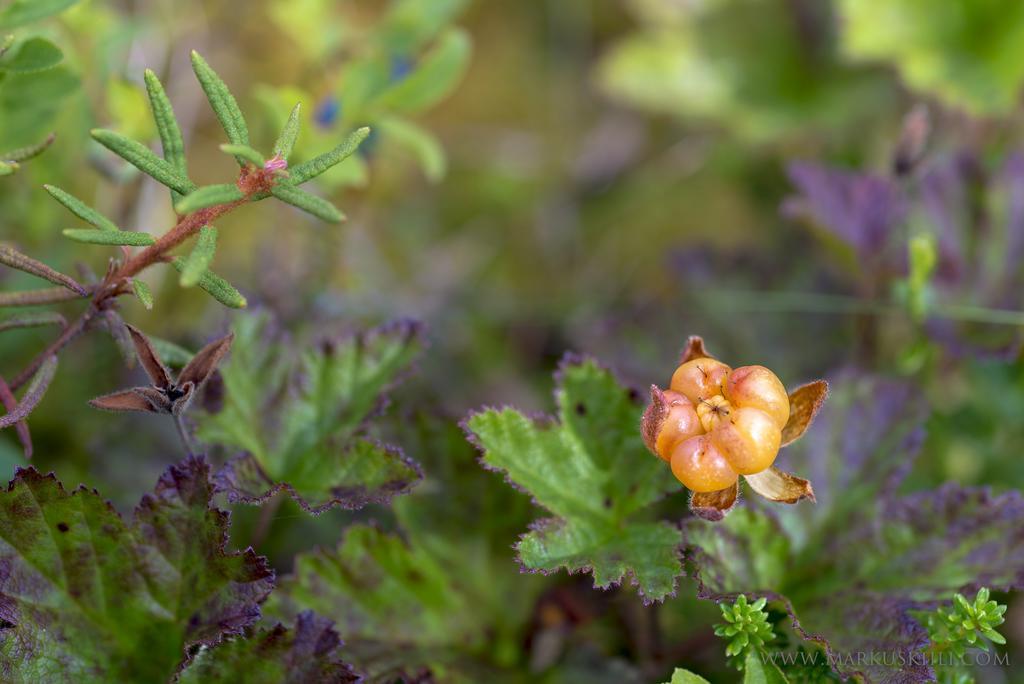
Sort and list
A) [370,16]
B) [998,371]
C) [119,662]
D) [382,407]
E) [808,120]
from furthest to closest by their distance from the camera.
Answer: [370,16] → [808,120] → [998,371] → [382,407] → [119,662]

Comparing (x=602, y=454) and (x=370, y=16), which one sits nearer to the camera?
(x=602, y=454)

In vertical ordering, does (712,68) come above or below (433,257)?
above

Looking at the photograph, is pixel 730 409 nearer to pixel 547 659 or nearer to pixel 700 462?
pixel 700 462

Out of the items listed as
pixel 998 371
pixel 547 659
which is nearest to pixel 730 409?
pixel 547 659

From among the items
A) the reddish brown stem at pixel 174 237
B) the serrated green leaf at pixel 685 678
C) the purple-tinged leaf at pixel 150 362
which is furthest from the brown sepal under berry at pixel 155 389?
the serrated green leaf at pixel 685 678

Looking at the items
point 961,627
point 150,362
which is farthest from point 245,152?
point 961,627

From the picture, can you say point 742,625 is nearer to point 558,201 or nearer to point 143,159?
point 143,159
